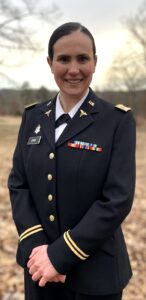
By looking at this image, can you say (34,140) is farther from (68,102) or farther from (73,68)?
(73,68)

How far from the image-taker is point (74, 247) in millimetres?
1580

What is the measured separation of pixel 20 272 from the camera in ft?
12.2

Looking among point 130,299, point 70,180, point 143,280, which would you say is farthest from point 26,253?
point 143,280

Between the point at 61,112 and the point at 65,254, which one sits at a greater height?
the point at 61,112

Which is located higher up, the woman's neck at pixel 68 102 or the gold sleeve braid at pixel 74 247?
the woman's neck at pixel 68 102

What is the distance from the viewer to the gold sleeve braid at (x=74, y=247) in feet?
5.18

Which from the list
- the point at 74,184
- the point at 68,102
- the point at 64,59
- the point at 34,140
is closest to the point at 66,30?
the point at 64,59

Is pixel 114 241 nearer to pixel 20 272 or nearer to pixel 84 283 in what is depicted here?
pixel 84 283

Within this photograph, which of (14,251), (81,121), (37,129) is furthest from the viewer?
(14,251)

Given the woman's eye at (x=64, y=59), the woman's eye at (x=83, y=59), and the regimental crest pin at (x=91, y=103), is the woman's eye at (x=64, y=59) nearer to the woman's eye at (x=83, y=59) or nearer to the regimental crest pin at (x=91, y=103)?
the woman's eye at (x=83, y=59)

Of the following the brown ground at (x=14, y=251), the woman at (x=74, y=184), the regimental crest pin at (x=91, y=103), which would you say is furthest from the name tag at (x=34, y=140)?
the brown ground at (x=14, y=251)

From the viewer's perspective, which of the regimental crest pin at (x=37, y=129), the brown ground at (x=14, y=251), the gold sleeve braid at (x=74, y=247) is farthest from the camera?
the brown ground at (x=14, y=251)

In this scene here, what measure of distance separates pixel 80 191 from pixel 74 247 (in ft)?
0.79

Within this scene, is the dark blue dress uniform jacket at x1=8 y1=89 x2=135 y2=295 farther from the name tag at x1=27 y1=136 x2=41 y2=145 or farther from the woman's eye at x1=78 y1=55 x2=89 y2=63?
the woman's eye at x1=78 y1=55 x2=89 y2=63
